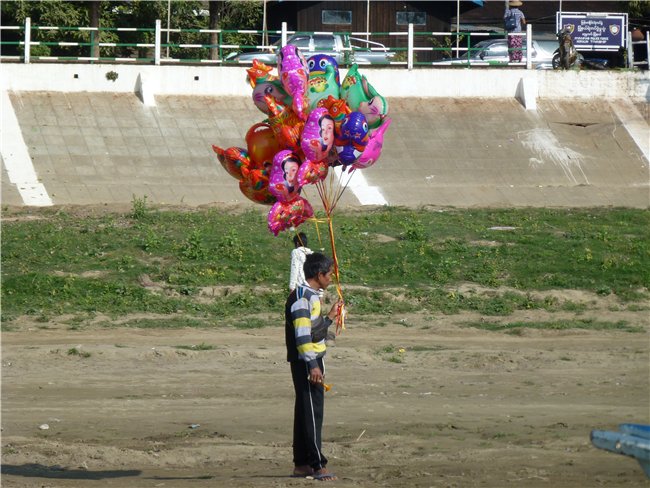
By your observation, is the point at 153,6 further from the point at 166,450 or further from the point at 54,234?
the point at 166,450

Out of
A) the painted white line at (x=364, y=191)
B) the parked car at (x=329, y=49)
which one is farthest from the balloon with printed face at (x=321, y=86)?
the parked car at (x=329, y=49)

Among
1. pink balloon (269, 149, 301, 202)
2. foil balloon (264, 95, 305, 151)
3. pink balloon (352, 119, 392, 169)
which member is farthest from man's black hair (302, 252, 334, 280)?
pink balloon (352, 119, 392, 169)

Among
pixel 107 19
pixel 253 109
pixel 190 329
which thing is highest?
pixel 107 19

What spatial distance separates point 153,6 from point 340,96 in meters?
24.9

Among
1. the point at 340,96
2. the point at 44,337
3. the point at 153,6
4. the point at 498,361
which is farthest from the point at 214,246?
the point at 153,6

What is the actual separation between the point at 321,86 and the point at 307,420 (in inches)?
122

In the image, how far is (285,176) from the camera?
8.90 meters

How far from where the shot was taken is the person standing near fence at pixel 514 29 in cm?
2838

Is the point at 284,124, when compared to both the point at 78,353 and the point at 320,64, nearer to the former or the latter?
the point at 320,64

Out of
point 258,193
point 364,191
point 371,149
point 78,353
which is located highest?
point 371,149

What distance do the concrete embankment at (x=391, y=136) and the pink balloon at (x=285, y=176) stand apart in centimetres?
1299

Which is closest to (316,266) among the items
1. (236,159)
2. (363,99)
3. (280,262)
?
(236,159)

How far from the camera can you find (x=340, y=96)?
944cm

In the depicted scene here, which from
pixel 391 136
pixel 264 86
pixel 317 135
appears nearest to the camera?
pixel 317 135
